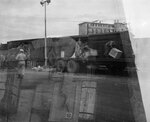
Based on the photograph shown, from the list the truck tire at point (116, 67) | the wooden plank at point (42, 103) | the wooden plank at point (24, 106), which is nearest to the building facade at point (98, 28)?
the truck tire at point (116, 67)

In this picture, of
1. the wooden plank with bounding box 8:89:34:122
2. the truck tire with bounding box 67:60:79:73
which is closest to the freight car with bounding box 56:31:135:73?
the truck tire with bounding box 67:60:79:73

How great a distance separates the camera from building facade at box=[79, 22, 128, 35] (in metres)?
1.24

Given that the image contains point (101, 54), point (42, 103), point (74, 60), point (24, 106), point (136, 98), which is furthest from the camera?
A: point (24, 106)

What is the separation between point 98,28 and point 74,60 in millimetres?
223

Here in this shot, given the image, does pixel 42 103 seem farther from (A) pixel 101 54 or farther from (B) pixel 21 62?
(A) pixel 101 54

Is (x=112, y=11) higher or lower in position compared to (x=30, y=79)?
higher

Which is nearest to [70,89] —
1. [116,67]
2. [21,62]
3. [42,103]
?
[42,103]

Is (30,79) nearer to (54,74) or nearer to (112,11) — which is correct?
(54,74)

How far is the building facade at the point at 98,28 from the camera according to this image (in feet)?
4.07

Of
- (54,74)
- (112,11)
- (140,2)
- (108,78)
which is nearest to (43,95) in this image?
(54,74)

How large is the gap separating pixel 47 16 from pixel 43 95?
508 mm

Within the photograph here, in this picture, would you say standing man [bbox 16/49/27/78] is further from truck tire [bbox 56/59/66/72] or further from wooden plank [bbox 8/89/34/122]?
truck tire [bbox 56/59/66/72]

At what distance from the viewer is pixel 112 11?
4.18ft

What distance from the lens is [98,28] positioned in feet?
4.44
